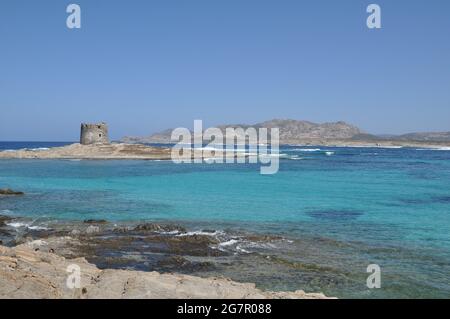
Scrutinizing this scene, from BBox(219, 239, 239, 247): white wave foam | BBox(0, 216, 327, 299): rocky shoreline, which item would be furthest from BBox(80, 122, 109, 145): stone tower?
BBox(219, 239, 239, 247): white wave foam

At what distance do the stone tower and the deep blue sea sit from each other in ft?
79.1

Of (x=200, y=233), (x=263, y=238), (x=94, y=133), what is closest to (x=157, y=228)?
(x=200, y=233)

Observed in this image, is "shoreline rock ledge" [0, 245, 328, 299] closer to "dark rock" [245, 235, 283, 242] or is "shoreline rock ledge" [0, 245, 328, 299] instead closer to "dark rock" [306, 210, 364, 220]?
"dark rock" [245, 235, 283, 242]

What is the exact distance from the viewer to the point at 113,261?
45.8 feet

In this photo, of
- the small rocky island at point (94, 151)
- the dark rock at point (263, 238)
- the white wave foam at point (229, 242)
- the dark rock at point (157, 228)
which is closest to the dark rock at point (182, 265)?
the white wave foam at point (229, 242)

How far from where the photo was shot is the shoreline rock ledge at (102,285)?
868 centimetres

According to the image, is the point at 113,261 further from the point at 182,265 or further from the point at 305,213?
the point at 305,213

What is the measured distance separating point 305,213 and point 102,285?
15817 millimetres

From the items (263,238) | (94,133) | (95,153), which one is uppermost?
(94,133)

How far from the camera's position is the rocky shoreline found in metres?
9.03
